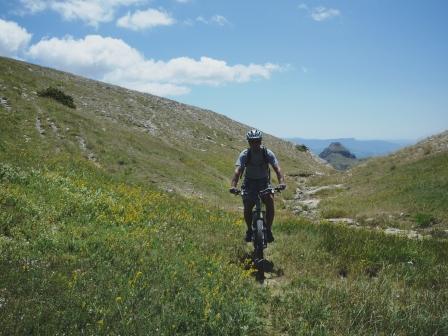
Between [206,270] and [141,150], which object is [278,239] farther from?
[141,150]

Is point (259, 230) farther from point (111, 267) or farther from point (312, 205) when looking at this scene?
point (312, 205)

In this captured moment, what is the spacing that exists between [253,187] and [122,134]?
2933cm

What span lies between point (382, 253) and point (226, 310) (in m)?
5.57

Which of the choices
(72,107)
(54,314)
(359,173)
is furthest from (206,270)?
(72,107)

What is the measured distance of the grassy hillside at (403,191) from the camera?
20312 mm

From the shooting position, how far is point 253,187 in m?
10.5

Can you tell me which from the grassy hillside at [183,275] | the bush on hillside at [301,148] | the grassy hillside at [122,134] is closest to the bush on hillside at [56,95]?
the grassy hillside at [122,134]

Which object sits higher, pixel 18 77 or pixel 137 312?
pixel 18 77

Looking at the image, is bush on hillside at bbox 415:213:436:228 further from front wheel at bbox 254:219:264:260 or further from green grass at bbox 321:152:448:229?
front wheel at bbox 254:219:264:260

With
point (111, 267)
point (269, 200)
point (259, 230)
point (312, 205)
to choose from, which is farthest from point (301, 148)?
point (111, 267)

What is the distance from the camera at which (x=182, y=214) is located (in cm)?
1341

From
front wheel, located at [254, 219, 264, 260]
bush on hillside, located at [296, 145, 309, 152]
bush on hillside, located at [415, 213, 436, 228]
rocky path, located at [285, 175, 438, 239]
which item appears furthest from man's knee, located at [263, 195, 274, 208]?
bush on hillside, located at [296, 145, 309, 152]

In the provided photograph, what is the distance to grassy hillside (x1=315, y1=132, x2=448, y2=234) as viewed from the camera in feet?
66.6

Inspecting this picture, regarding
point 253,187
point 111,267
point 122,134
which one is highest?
point 253,187
